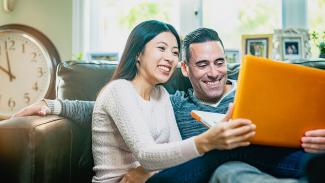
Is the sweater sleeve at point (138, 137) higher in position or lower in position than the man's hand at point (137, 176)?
higher

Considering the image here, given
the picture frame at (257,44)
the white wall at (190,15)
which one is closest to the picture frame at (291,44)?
the picture frame at (257,44)

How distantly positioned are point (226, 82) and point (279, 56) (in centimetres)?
80

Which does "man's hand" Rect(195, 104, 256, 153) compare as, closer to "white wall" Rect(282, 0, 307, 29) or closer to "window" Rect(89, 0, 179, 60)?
"white wall" Rect(282, 0, 307, 29)

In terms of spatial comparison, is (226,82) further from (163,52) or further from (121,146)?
(121,146)

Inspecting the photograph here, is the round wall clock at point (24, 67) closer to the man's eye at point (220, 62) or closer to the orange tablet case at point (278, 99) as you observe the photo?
the man's eye at point (220, 62)

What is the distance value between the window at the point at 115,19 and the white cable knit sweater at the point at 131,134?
1.39m

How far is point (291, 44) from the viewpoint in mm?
2170

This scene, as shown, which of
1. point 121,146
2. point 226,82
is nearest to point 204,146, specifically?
point 121,146

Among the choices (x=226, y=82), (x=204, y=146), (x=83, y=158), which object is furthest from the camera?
(x=226, y=82)

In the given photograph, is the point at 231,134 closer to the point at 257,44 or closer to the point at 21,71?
the point at 257,44

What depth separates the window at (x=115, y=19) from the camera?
8.70 ft

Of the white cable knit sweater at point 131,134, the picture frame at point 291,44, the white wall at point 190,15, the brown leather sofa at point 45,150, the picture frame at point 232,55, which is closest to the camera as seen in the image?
the white cable knit sweater at point 131,134

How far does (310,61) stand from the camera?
5.31ft

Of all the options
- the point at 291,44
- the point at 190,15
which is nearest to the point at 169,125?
the point at 291,44
